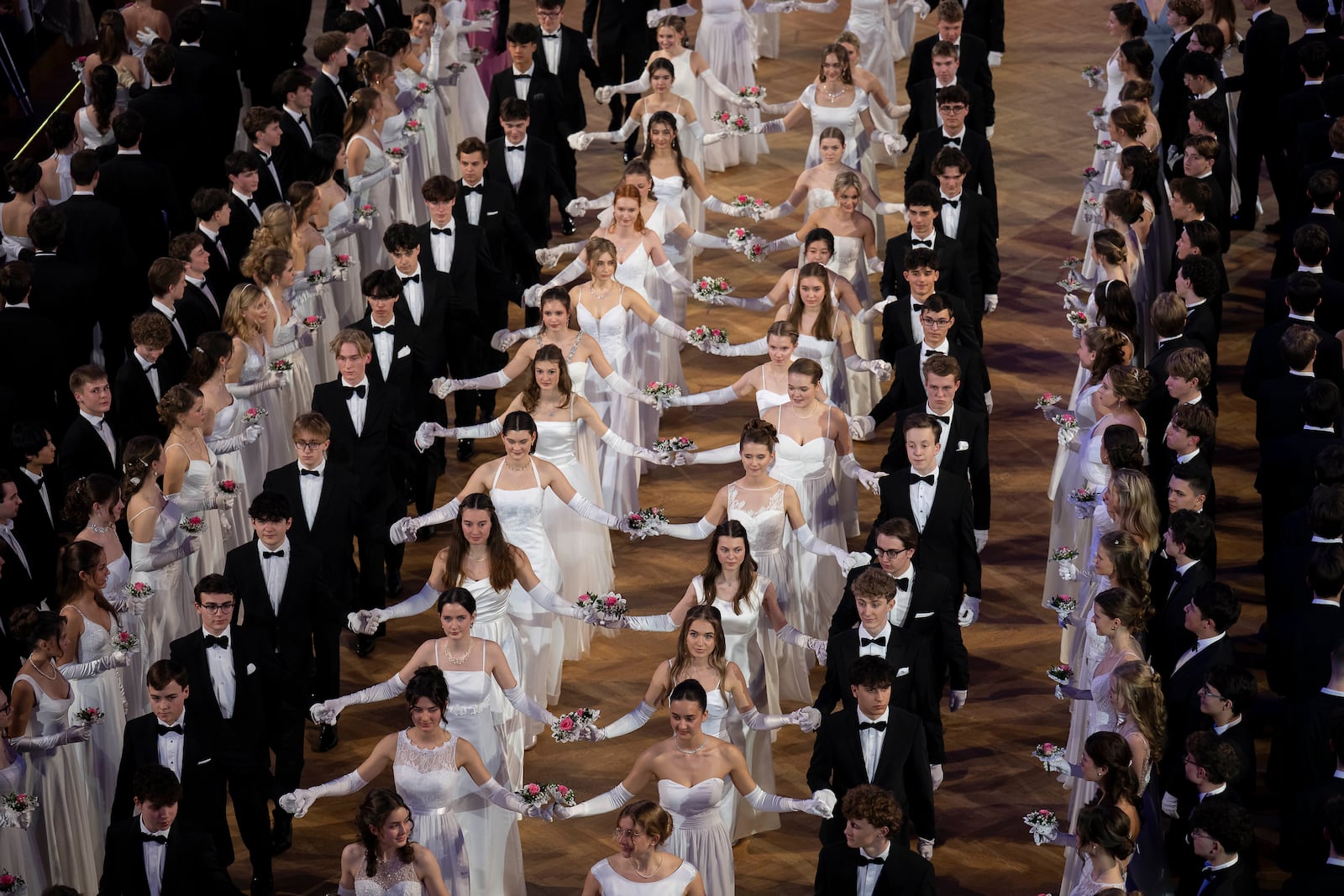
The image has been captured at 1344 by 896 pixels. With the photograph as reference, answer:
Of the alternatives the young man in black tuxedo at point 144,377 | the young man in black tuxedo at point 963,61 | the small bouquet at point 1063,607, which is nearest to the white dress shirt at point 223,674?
the young man in black tuxedo at point 144,377


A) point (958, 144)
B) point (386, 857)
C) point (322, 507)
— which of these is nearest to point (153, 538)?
point (322, 507)

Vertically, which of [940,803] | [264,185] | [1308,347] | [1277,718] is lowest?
[940,803]

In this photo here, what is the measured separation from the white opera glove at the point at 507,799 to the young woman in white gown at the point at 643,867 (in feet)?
1.73

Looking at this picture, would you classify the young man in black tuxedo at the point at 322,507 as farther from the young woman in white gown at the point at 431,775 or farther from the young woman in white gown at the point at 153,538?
the young woman in white gown at the point at 431,775

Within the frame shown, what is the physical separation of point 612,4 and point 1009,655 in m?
6.65

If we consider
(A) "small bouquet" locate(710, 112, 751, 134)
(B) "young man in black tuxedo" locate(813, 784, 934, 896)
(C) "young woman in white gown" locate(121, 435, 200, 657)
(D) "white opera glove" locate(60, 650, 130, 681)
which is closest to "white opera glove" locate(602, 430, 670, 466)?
(C) "young woman in white gown" locate(121, 435, 200, 657)

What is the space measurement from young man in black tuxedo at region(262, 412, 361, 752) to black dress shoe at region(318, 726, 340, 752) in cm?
29

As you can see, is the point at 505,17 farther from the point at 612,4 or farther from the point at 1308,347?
the point at 1308,347

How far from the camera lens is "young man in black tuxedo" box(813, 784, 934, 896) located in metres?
7.09

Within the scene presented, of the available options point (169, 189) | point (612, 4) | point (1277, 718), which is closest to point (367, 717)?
point (169, 189)

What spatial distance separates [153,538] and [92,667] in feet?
3.22

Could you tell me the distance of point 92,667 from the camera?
8211 mm

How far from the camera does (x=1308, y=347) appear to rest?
963 centimetres

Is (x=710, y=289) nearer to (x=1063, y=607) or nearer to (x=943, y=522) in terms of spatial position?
(x=943, y=522)
